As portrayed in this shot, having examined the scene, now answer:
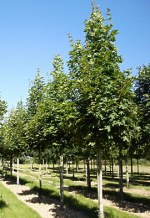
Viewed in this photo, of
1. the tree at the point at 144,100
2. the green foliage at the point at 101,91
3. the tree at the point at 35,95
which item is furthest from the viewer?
the tree at the point at 35,95

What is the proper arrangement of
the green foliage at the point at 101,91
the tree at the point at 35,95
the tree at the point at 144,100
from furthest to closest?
the tree at the point at 35,95, the tree at the point at 144,100, the green foliage at the point at 101,91

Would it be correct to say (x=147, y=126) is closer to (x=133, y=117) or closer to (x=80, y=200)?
(x=133, y=117)

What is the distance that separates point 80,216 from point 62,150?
5239 millimetres

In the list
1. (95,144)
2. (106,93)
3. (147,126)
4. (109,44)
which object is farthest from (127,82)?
(147,126)

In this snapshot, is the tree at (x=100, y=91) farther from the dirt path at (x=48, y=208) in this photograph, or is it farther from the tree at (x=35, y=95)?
the tree at (x=35, y=95)

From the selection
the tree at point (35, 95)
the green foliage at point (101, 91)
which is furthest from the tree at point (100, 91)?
the tree at point (35, 95)

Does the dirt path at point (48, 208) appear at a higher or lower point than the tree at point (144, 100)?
lower

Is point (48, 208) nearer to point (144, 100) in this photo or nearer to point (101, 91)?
point (144, 100)

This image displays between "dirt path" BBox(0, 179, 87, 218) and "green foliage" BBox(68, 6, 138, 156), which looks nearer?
"green foliage" BBox(68, 6, 138, 156)

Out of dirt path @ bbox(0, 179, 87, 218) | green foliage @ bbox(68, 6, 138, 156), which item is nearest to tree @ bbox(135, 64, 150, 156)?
green foliage @ bbox(68, 6, 138, 156)

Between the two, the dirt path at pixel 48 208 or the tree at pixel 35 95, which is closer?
the dirt path at pixel 48 208

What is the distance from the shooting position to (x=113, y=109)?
1332 cm

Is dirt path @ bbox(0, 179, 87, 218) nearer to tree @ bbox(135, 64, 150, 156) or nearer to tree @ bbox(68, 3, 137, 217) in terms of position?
tree @ bbox(68, 3, 137, 217)

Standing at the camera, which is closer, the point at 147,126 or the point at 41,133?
the point at 147,126
